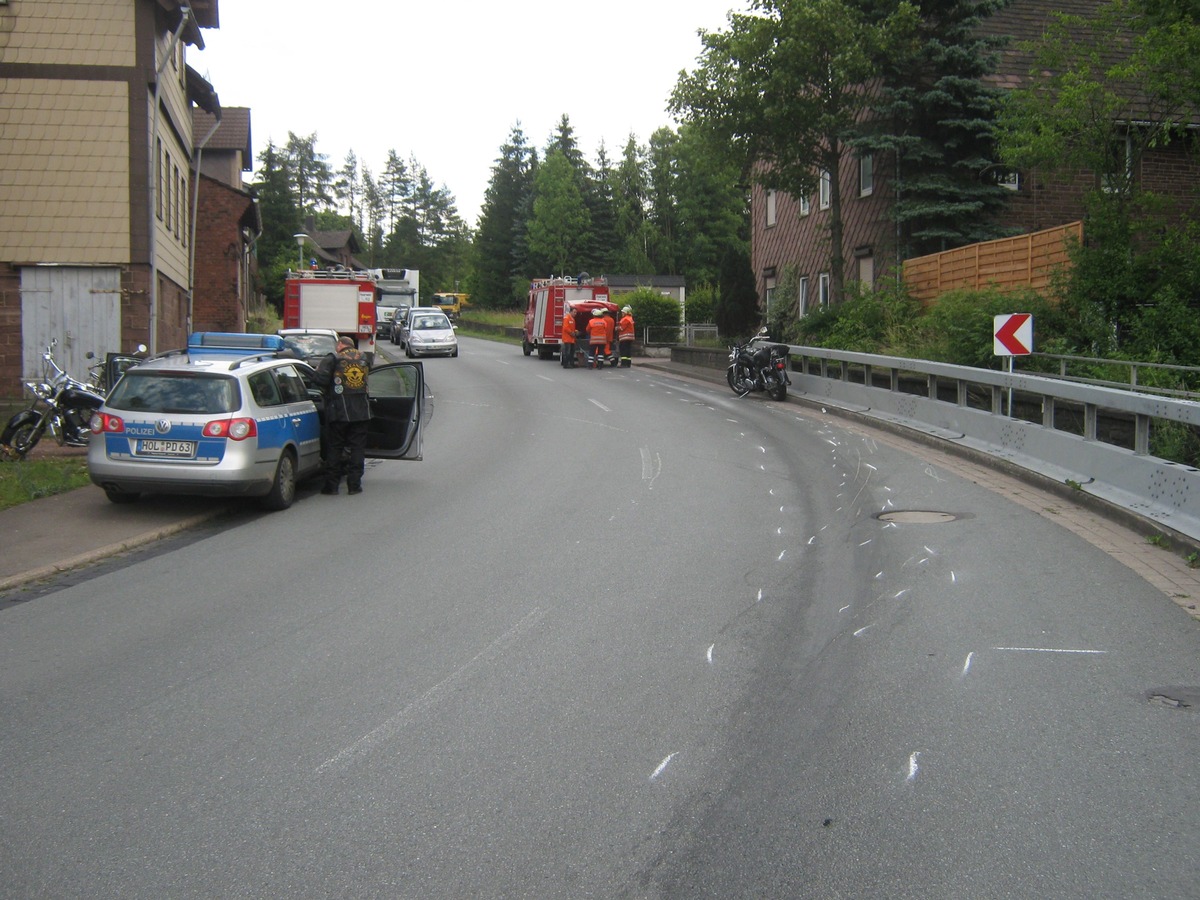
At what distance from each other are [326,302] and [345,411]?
79.3ft

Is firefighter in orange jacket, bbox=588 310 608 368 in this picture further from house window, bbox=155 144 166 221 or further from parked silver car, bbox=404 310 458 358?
house window, bbox=155 144 166 221

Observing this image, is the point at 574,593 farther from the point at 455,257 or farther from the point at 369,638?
the point at 455,257

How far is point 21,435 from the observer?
50.8 ft

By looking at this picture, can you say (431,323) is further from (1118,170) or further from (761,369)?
(1118,170)

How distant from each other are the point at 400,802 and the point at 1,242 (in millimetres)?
21069

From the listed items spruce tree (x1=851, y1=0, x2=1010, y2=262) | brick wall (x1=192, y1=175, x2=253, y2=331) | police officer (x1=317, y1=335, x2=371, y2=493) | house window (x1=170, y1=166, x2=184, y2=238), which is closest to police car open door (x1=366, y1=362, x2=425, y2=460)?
police officer (x1=317, y1=335, x2=371, y2=493)

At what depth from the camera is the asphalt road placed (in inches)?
164

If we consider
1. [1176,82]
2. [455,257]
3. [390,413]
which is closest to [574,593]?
[390,413]

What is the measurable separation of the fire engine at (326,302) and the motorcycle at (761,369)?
1406cm

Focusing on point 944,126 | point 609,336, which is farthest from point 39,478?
point 609,336

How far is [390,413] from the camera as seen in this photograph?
1420cm

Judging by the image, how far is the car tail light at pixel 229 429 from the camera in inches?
456

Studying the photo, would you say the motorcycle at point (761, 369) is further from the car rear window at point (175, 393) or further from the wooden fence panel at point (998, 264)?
the car rear window at point (175, 393)

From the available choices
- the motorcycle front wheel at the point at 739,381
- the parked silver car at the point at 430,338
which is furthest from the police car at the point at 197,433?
the parked silver car at the point at 430,338
